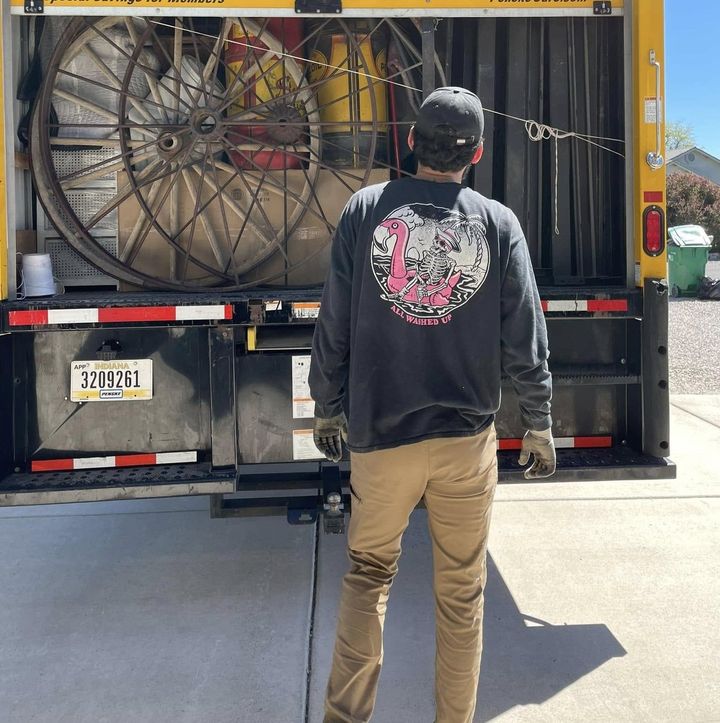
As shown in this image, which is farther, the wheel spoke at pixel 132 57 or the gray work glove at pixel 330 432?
the wheel spoke at pixel 132 57

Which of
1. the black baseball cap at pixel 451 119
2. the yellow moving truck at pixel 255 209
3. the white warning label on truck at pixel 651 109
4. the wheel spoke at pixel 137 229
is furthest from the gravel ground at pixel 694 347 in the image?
the black baseball cap at pixel 451 119

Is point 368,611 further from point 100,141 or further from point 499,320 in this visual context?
point 100,141

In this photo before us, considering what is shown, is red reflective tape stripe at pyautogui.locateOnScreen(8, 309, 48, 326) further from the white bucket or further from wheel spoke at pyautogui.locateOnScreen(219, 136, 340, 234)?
wheel spoke at pyautogui.locateOnScreen(219, 136, 340, 234)

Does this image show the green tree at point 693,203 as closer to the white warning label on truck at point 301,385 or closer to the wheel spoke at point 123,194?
the wheel spoke at point 123,194

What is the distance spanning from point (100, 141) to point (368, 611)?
2696 millimetres

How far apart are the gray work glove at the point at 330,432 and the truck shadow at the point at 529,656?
1.08 m

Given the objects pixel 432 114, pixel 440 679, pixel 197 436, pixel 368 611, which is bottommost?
pixel 440 679

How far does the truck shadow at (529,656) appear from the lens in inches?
120

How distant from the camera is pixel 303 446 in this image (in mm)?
3631

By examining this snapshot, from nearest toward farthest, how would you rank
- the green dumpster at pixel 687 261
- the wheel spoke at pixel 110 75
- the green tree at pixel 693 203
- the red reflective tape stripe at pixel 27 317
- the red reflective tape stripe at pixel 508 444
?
1. the red reflective tape stripe at pixel 27 317
2. the red reflective tape stripe at pixel 508 444
3. the wheel spoke at pixel 110 75
4. the green dumpster at pixel 687 261
5. the green tree at pixel 693 203

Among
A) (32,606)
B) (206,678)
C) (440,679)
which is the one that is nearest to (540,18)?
(440,679)

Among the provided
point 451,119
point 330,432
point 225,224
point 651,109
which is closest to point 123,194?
point 225,224

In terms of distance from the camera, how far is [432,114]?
245cm

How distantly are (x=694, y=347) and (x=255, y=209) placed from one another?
9011 mm
